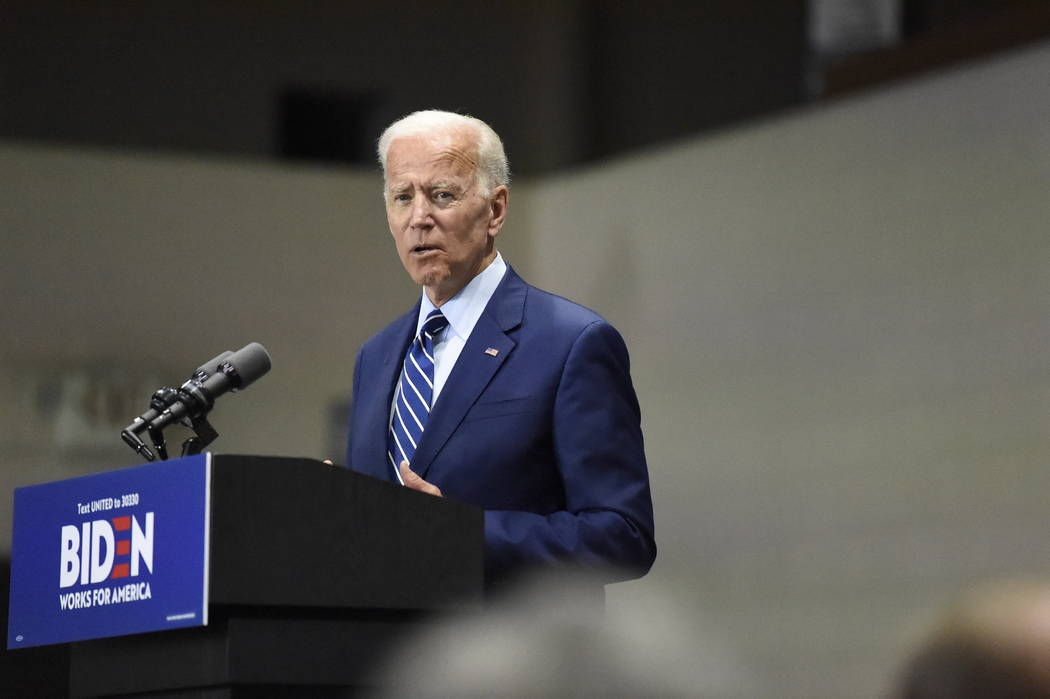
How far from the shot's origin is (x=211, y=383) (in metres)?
2.09

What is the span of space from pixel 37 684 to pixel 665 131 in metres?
4.92

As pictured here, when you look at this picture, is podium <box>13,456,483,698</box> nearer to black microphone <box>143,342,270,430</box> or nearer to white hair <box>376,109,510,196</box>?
black microphone <box>143,342,270,430</box>

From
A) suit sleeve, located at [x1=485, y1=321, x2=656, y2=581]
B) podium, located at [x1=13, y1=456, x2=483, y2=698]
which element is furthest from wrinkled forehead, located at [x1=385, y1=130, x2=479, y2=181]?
podium, located at [x1=13, y1=456, x2=483, y2=698]

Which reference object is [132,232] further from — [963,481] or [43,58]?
[963,481]

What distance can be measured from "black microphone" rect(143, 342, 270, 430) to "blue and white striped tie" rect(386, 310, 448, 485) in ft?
0.74

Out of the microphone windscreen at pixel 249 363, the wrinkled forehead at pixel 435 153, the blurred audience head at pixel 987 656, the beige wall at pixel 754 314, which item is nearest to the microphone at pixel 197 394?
the microphone windscreen at pixel 249 363

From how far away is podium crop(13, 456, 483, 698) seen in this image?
5.79 ft

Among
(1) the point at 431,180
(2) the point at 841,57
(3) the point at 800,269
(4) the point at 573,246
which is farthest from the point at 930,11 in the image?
(1) the point at 431,180

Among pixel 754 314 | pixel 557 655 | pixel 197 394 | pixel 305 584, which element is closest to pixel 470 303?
pixel 197 394

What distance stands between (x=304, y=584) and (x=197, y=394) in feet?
1.20

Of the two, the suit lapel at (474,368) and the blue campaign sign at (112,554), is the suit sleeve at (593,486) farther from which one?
the blue campaign sign at (112,554)

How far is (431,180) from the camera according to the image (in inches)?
90.0

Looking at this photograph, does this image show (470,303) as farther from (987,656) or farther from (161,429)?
(987,656)

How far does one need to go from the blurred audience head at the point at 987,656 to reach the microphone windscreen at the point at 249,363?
3.12 ft
